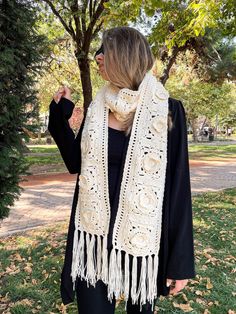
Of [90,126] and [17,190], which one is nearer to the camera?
[90,126]

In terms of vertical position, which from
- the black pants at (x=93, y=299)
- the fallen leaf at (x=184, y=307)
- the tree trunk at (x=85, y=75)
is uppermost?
the tree trunk at (x=85, y=75)

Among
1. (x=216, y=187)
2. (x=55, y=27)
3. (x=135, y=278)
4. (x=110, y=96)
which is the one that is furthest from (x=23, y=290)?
(x=55, y=27)

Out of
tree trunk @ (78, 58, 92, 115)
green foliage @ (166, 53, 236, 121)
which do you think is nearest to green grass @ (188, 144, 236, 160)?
green foliage @ (166, 53, 236, 121)

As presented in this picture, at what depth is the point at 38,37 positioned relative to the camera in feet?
9.72

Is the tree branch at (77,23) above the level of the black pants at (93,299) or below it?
above

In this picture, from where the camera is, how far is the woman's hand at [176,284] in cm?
171

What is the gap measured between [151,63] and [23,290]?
→ 2.83 meters

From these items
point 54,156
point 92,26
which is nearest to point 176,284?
point 92,26

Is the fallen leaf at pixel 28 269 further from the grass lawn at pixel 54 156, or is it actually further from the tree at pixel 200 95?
the tree at pixel 200 95

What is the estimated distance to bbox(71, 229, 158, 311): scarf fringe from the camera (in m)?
1.72

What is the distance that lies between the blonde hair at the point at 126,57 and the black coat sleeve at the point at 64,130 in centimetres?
29

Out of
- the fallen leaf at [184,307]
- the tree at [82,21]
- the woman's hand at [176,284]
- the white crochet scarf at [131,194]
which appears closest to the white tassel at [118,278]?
the white crochet scarf at [131,194]

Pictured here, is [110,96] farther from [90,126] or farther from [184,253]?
[184,253]

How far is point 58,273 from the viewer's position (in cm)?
407
